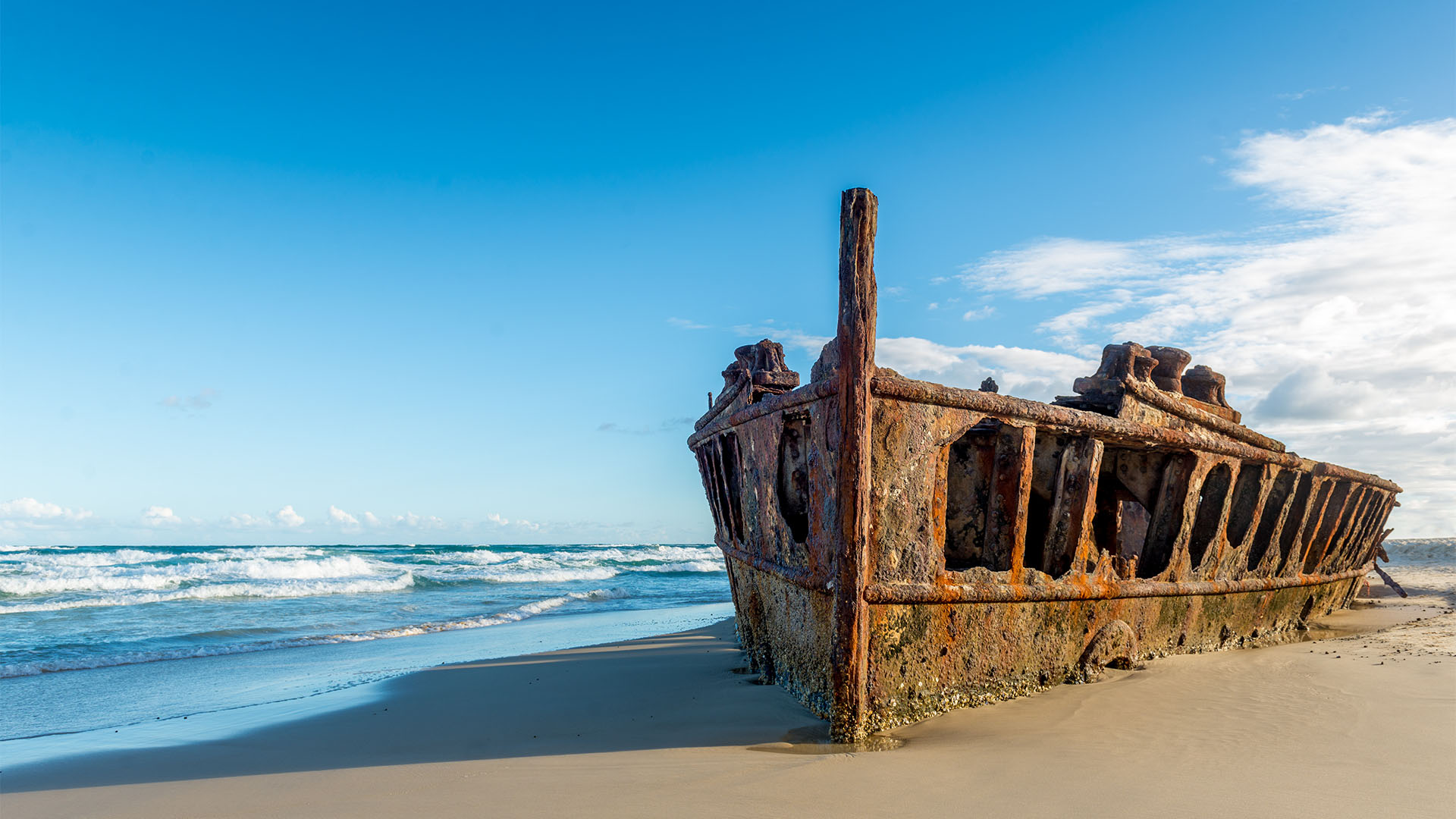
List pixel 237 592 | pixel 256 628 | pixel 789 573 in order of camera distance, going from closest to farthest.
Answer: pixel 789 573 < pixel 256 628 < pixel 237 592

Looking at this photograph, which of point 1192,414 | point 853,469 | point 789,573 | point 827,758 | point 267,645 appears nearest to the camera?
point 827,758

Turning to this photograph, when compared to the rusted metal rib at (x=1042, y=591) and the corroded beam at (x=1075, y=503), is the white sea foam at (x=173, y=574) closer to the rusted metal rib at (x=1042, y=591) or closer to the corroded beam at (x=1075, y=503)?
the rusted metal rib at (x=1042, y=591)

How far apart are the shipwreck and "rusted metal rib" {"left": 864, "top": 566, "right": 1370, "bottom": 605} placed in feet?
0.05

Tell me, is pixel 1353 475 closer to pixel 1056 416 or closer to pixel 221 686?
pixel 1056 416

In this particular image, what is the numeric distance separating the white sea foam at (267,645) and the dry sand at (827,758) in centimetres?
537

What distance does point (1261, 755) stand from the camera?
13.0 ft

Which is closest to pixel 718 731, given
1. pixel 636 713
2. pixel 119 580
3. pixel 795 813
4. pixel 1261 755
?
pixel 636 713

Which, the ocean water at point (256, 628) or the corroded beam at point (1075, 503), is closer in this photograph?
the corroded beam at point (1075, 503)

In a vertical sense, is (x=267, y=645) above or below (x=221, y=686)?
below

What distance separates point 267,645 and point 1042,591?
10171 millimetres

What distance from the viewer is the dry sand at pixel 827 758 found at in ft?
11.4

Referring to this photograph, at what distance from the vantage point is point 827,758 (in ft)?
13.0

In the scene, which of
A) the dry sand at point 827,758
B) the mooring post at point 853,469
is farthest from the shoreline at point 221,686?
the mooring post at point 853,469

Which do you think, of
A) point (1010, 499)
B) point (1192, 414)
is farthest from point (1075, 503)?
point (1192, 414)
